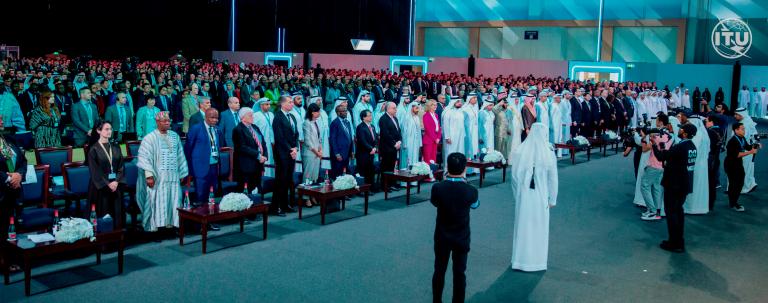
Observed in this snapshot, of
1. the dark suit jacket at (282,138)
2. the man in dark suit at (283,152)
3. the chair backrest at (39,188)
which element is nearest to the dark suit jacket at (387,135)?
the man in dark suit at (283,152)

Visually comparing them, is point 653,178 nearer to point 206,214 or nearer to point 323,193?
point 323,193

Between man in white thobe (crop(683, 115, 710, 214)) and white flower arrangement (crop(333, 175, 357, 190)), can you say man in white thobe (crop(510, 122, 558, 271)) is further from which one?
man in white thobe (crop(683, 115, 710, 214))

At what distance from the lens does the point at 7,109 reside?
481 inches

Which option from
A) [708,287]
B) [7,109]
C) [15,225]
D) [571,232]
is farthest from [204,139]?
[7,109]

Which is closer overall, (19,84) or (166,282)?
(166,282)

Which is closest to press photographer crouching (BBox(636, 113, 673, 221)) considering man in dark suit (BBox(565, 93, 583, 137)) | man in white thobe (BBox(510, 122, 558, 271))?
man in white thobe (BBox(510, 122, 558, 271))

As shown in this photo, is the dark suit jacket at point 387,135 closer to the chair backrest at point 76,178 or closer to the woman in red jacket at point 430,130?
the woman in red jacket at point 430,130

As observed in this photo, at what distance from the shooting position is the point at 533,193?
21.6ft

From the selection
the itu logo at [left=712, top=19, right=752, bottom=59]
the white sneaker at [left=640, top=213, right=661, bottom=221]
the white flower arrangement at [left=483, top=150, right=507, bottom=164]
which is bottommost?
the white sneaker at [left=640, top=213, right=661, bottom=221]

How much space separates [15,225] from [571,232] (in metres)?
6.15

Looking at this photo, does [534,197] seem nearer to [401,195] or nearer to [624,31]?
[401,195]

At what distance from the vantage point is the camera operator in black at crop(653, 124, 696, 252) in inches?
293

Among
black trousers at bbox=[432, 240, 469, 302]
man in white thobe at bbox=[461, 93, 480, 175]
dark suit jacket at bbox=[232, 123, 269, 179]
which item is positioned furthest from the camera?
man in white thobe at bbox=[461, 93, 480, 175]

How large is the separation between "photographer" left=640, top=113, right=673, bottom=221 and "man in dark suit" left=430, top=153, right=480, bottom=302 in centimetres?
399
